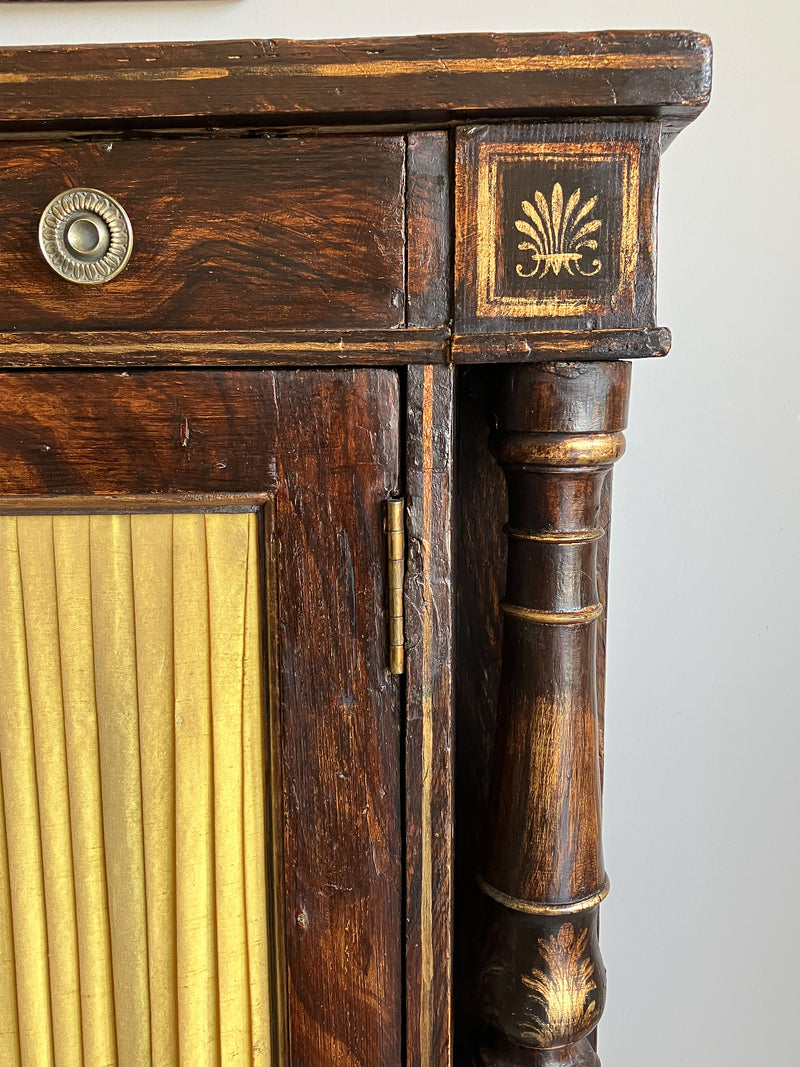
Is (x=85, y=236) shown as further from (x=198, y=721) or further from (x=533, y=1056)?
(x=533, y=1056)

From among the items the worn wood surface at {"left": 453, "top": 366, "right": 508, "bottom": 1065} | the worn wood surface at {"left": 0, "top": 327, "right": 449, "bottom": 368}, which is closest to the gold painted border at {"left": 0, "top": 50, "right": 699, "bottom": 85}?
the worn wood surface at {"left": 0, "top": 327, "right": 449, "bottom": 368}

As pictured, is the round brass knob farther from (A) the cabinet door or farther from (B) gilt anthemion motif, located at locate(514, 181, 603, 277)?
(B) gilt anthemion motif, located at locate(514, 181, 603, 277)

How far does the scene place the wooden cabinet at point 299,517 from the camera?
45 cm

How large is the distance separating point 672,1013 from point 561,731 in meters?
0.58

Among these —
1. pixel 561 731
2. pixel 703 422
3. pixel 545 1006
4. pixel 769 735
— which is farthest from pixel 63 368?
pixel 769 735

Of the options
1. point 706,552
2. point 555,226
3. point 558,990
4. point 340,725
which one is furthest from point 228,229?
point 706,552

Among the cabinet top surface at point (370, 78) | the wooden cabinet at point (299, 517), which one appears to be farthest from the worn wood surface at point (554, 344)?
the cabinet top surface at point (370, 78)

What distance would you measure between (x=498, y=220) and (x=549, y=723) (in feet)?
0.90

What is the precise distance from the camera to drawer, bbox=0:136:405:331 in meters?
0.45

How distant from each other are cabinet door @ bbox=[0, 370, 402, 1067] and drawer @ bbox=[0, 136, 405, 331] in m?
0.04

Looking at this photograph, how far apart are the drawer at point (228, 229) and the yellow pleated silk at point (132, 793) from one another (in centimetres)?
11

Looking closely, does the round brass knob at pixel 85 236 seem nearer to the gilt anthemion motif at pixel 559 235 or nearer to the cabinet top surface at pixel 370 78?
the cabinet top surface at pixel 370 78

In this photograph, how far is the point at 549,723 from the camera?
50 cm

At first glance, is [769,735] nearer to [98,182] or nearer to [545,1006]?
[545,1006]
